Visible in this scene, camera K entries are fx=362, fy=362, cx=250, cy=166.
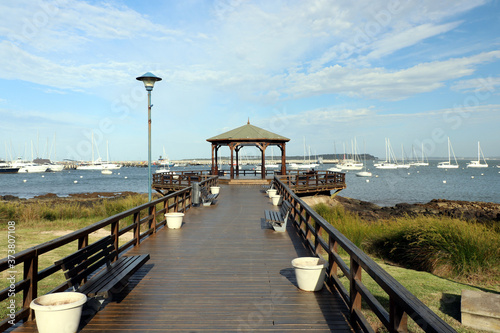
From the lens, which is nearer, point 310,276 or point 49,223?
point 310,276

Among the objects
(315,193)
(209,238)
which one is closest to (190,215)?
(209,238)

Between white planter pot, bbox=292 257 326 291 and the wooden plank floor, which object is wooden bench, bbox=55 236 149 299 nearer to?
the wooden plank floor

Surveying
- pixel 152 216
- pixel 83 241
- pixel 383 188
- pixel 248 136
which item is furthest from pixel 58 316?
pixel 383 188

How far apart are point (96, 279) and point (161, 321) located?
1.03m

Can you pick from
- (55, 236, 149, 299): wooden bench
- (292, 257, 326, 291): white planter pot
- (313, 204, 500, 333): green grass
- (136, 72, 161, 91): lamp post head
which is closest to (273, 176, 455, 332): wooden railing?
(292, 257, 326, 291): white planter pot

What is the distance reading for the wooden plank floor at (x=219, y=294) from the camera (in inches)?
154

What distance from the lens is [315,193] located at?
23.2 metres

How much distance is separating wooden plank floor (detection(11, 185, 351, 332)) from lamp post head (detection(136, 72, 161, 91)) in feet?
21.5

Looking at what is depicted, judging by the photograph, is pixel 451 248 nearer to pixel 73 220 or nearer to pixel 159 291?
pixel 159 291

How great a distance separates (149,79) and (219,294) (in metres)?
9.96

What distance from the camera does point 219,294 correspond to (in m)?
4.79

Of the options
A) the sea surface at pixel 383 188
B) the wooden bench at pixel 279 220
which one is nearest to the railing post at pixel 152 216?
the wooden bench at pixel 279 220

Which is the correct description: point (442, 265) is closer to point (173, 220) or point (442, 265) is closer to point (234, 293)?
point (234, 293)

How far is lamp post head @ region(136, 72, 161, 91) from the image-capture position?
12.8 m
